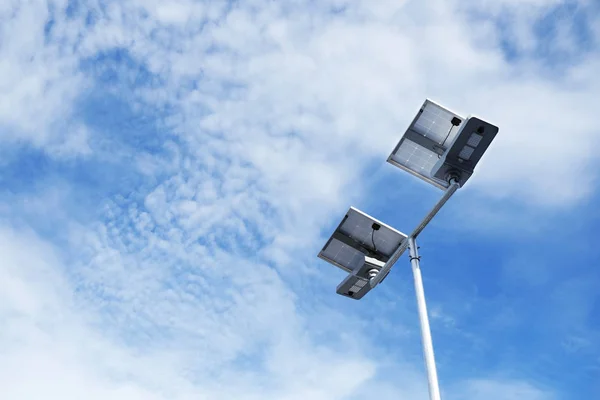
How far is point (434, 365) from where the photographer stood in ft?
20.2

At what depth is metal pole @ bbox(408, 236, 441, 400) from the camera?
6027mm

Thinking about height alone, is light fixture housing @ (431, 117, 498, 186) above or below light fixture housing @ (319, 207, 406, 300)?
above

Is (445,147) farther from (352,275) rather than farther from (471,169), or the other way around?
(352,275)

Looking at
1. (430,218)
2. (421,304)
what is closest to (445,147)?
(430,218)

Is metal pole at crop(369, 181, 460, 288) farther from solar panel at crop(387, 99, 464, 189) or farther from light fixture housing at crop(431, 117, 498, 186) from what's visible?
solar panel at crop(387, 99, 464, 189)

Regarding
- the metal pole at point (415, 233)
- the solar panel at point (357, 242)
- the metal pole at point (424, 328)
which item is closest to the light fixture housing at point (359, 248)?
the solar panel at point (357, 242)

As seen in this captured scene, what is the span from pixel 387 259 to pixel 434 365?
2202mm

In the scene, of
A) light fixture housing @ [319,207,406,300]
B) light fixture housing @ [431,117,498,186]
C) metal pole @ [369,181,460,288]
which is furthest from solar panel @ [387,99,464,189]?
light fixture housing @ [319,207,406,300]

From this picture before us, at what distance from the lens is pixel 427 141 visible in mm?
7543

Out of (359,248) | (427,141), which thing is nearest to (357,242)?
(359,248)

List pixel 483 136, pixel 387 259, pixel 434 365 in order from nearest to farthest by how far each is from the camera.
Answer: pixel 434 365 < pixel 483 136 < pixel 387 259

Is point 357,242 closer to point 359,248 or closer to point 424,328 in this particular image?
point 359,248

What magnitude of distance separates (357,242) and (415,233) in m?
1.18

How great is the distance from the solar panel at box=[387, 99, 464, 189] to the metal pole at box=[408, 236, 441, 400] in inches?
40.5
